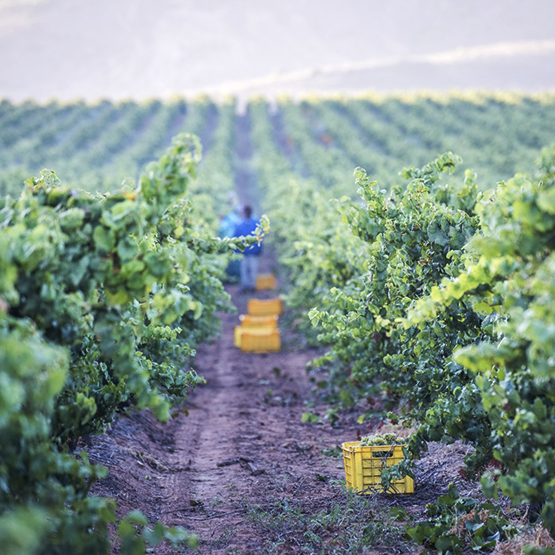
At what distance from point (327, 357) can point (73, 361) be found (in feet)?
10.4

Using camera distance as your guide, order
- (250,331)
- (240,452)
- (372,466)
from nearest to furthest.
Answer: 1. (372,466)
2. (240,452)
3. (250,331)

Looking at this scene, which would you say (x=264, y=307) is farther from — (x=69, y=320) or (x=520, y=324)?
(x=520, y=324)

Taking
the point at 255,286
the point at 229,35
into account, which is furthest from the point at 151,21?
the point at 255,286

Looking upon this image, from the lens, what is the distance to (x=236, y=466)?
6230mm

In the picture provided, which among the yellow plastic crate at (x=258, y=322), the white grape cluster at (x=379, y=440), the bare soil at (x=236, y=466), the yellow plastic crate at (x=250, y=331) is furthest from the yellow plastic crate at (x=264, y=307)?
the white grape cluster at (x=379, y=440)

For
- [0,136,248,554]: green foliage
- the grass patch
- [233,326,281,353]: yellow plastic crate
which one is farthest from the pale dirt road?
[0,136,248,554]: green foliage

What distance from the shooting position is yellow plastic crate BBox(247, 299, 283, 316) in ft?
42.9

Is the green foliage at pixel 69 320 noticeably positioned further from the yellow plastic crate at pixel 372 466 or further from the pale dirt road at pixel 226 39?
the pale dirt road at pixel 226 39

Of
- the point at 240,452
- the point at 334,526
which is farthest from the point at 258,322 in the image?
the point at 334,526

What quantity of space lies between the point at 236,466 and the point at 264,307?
7.03m

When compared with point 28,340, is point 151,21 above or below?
above

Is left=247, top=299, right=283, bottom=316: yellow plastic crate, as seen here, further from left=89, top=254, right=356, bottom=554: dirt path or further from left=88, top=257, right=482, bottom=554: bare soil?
left=88, top=257, right=482, bottom=554: bare soil

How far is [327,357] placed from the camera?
677cm

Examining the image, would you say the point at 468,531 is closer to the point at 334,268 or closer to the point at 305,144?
the point at 334,268
